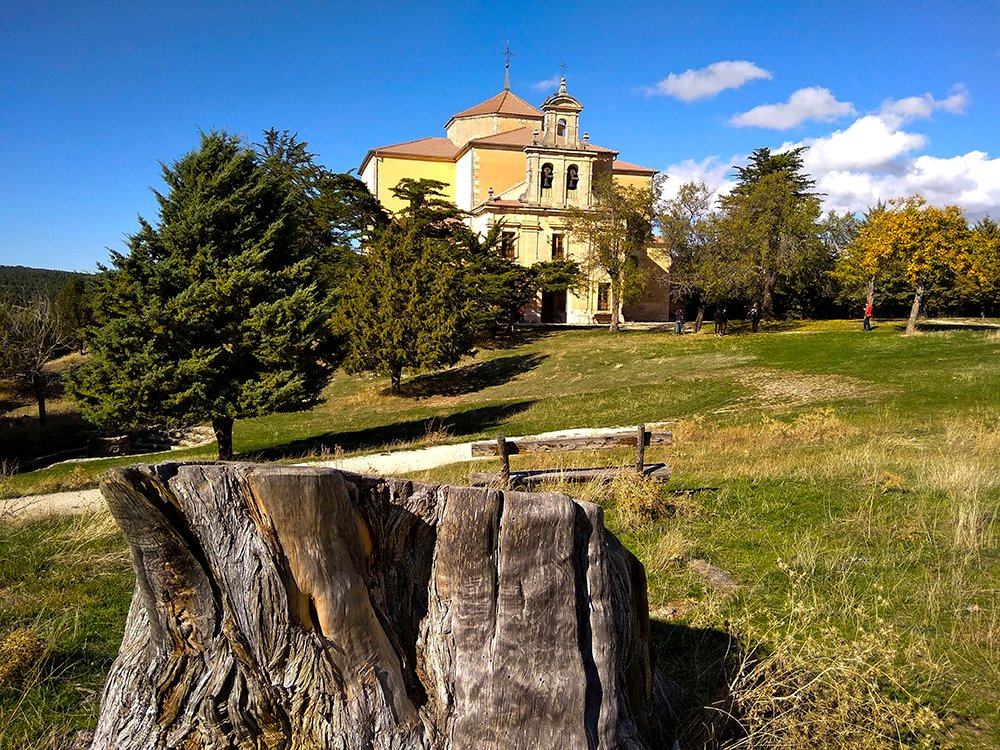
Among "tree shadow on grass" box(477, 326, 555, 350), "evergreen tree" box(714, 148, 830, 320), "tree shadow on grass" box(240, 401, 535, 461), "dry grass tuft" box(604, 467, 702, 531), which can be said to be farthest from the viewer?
"tree shadow on grass" box(477, 326, 555, 350)

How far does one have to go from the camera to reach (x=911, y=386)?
718 inches

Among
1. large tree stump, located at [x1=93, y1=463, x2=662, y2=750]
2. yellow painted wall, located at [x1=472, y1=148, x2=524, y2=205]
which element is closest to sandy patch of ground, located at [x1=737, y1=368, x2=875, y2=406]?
large tree stump, located at [x1=93, y1=463, x2=662, y2=750]

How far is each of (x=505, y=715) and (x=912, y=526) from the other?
5.54 m

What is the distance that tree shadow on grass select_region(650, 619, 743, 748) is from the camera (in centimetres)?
321

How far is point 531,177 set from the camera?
42.8 metres

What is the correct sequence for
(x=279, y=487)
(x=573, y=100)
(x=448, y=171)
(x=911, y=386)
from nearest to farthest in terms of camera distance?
(x=279, y=487) → (x=911, y=386) → (x=573, y=100) → (x=448, y=171)

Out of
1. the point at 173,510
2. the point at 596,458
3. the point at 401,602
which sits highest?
the point at 173,510

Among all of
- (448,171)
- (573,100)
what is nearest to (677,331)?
(573,100)

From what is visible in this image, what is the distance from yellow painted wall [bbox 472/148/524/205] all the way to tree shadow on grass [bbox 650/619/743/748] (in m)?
44.1

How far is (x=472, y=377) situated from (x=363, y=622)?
28.7 m

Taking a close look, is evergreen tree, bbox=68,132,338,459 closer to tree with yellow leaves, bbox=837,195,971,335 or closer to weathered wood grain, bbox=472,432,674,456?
weathered wood grain, bbox=472,432,674,456

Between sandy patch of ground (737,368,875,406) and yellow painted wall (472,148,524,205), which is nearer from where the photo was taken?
sandy patch of ground (737,368,875,406)

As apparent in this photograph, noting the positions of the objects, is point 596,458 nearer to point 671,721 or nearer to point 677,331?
point 671,721

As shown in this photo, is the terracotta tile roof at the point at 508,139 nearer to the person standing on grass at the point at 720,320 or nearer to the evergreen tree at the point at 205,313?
the person standing on grass at the point at 720,320
